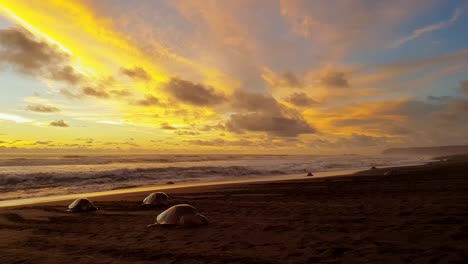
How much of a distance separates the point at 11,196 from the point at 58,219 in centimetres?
986

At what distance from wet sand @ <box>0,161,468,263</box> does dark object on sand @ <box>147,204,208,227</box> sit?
13.2 inches

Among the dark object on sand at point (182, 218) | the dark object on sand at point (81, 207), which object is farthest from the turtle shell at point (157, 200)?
the dark object on sand at point (182, 218)

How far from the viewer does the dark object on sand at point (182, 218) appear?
10242mm

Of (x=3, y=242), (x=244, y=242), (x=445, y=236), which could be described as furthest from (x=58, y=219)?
(x=445, y=236)

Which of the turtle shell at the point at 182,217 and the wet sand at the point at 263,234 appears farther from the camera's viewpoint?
the turtle shell at the point at 182,217

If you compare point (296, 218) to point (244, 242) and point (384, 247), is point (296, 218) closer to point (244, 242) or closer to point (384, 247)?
point (244, 242)

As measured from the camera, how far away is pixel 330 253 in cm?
665

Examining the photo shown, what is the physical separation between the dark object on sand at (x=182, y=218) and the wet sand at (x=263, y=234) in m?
0.34

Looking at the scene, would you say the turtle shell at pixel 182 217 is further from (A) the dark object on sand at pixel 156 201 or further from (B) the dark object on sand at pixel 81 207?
(B) the dark object on sand at pixel 81 207

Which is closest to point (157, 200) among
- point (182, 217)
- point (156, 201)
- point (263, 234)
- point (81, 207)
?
point (156, 201)

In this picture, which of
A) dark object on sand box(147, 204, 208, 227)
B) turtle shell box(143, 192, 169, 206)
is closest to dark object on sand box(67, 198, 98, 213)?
turtle shell box(143, 192, 169, 206)

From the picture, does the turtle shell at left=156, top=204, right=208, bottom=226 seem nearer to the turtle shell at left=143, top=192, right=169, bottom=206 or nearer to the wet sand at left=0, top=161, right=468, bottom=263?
the wet sand at left=0, top=161, right=468, bottom=263

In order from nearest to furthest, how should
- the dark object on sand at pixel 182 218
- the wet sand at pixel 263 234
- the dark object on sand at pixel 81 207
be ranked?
the wet sand at pixel 263 234
the dark object on sand at pixel 182 218
the dark object on sand at pixel 81 207

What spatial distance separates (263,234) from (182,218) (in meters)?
2.83
